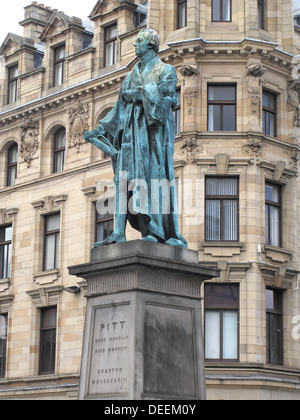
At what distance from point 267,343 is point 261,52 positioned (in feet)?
31.2

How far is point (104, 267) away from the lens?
14.1m

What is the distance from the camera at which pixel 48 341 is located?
38.2 metres

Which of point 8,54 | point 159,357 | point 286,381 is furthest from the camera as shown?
point 8,54

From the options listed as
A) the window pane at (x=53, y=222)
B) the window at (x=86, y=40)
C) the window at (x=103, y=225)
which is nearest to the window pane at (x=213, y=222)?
the window at (x=103, y=225)

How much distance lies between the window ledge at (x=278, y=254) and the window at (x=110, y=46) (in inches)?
385

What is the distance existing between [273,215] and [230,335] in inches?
179

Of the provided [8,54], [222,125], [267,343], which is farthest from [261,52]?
[8,54]

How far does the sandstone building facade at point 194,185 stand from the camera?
33.0 m

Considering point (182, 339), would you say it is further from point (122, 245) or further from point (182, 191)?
point (182, 191)

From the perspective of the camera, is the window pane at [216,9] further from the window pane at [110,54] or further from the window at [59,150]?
the window at [59,150]

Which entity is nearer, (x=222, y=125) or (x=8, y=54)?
(x=222, y=125)

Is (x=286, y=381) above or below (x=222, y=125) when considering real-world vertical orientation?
below

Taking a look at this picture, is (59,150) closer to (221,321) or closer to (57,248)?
(57,248)

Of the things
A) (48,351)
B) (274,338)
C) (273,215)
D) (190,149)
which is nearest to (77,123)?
(190,149)
